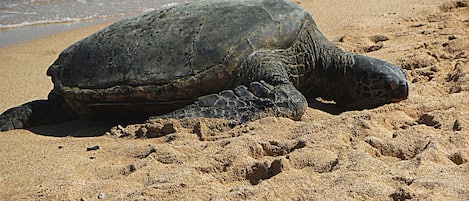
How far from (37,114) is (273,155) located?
2.34 meters

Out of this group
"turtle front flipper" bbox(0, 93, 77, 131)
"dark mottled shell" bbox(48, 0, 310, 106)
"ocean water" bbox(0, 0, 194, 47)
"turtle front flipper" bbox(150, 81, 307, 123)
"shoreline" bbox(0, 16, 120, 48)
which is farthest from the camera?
"ocean water" bbox(0, 0, 194, 47)

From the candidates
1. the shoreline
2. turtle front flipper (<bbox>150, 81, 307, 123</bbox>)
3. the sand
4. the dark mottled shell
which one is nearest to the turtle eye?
the sand

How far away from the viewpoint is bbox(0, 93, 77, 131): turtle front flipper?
414cm

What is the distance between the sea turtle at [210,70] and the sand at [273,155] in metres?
0.18

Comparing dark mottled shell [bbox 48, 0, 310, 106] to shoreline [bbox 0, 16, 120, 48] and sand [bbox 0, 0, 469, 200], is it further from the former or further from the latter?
shoreline [bbox 0, 16, 120, 48]

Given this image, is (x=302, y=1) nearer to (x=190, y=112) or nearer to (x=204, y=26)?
(x=204, y=26)

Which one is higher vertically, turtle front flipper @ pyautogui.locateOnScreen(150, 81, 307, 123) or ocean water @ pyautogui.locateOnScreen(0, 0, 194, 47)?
turtle front flipper @ pyautogui.locateOnScreen(150, 81, 307, 123)

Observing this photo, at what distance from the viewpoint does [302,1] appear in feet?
31.9

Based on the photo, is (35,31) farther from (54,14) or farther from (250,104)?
(250,104)

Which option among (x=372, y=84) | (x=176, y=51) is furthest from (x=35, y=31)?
(x=372, y=84)

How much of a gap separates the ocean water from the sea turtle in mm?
4044

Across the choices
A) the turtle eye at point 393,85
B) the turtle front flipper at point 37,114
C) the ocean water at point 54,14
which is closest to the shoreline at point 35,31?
the ocean water at point 54,14

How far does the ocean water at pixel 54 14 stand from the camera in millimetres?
8447

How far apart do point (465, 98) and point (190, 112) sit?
1790mm
